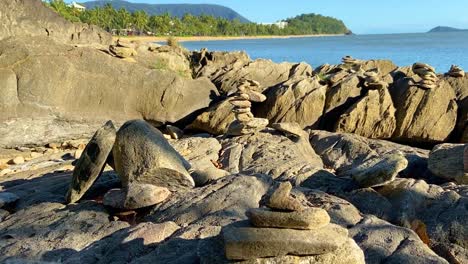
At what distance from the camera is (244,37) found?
121812mm

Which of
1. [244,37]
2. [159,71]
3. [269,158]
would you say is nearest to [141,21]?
[244,37]

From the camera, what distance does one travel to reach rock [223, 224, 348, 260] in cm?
382

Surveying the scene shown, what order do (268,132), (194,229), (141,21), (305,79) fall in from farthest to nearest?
(141,21), (305,79), (268,132), (194,229)

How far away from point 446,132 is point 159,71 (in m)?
7.83

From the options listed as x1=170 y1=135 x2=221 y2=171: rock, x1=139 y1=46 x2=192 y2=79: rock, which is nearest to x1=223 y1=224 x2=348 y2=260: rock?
x1=170 y1=135 x2=221 y2=171: rock

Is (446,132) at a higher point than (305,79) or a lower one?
lower

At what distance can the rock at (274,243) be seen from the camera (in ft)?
12.5

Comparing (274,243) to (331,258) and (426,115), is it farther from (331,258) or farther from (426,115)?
(426,115)

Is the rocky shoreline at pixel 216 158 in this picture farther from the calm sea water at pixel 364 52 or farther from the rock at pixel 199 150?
the calm sea water at pixel 364 52

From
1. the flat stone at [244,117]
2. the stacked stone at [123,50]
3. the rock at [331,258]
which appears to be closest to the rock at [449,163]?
the flat stone at [244,117]

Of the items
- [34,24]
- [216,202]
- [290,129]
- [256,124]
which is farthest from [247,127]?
[34,24]

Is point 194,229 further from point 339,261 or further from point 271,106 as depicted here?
point 271,106

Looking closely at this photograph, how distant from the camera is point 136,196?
6238mm

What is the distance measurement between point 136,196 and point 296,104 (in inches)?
335
